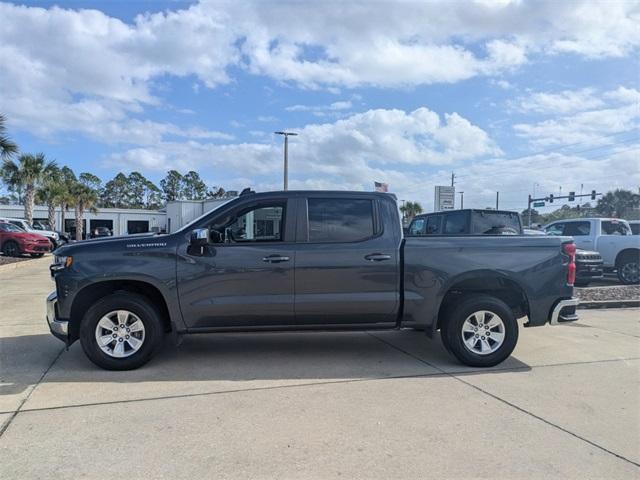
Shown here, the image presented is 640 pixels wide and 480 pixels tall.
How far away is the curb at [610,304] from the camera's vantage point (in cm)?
984

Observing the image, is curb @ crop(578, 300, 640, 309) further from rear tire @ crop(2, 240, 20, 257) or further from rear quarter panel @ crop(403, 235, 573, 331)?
rear tire @ crop(2, 240, 20, 257)

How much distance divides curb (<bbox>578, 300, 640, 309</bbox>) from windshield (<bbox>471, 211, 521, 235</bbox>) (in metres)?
1.86

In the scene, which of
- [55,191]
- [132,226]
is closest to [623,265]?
[55,191]

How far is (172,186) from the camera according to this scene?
113188 millimetres

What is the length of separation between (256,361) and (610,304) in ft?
25.1

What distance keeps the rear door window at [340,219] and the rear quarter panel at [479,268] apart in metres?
0.53

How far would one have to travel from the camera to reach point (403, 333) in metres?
7.34

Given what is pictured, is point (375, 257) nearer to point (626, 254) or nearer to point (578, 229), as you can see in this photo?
point (626, 254)

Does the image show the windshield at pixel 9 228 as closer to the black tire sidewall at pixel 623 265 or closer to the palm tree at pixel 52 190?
the palm tree at pixel 52 190

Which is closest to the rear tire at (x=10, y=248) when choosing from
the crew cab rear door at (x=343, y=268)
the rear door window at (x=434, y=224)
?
the rear door window at (x=434, y=224)

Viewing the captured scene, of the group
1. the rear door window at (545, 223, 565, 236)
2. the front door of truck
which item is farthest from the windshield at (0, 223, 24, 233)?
the rear door window at (545, 223, 565, 236)

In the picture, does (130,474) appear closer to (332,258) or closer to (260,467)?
(260,467)

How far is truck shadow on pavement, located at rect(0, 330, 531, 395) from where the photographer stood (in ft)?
17.1

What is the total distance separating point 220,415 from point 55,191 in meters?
41.7
